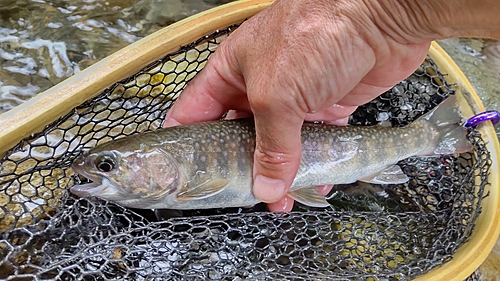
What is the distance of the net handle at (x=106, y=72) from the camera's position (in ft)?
5.06

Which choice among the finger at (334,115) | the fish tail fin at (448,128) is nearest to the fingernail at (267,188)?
the finger at (334,115)

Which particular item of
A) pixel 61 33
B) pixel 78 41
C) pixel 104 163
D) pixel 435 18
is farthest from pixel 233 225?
pixel 61 33

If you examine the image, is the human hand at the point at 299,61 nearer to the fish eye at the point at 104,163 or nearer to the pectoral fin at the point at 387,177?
the pectoral fin at the point at 387,177

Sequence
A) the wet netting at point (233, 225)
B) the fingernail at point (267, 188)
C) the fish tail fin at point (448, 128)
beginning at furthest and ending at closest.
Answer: the fish tail fin at point (448, 128) < the fingernail at point (267, 188) < the wet netting at point (233, 225)

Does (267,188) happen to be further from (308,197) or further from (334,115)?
(334,115)

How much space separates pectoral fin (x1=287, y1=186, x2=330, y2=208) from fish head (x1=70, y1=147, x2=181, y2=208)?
563 mm

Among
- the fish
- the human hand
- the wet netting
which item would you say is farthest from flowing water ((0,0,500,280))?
the human hand

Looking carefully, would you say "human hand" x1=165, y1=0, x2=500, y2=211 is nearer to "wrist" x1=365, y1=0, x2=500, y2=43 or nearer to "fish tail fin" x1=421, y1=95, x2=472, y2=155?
"wrist" x1=365, y1=0, x2=500, y2=43

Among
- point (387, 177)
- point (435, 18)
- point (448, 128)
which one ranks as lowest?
point (387, 177)

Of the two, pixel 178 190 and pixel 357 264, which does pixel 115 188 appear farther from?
pixel 357 264

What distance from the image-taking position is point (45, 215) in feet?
5.93

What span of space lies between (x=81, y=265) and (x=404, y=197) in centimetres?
169

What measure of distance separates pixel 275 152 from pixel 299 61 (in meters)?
0.40

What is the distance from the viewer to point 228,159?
1913 mm
